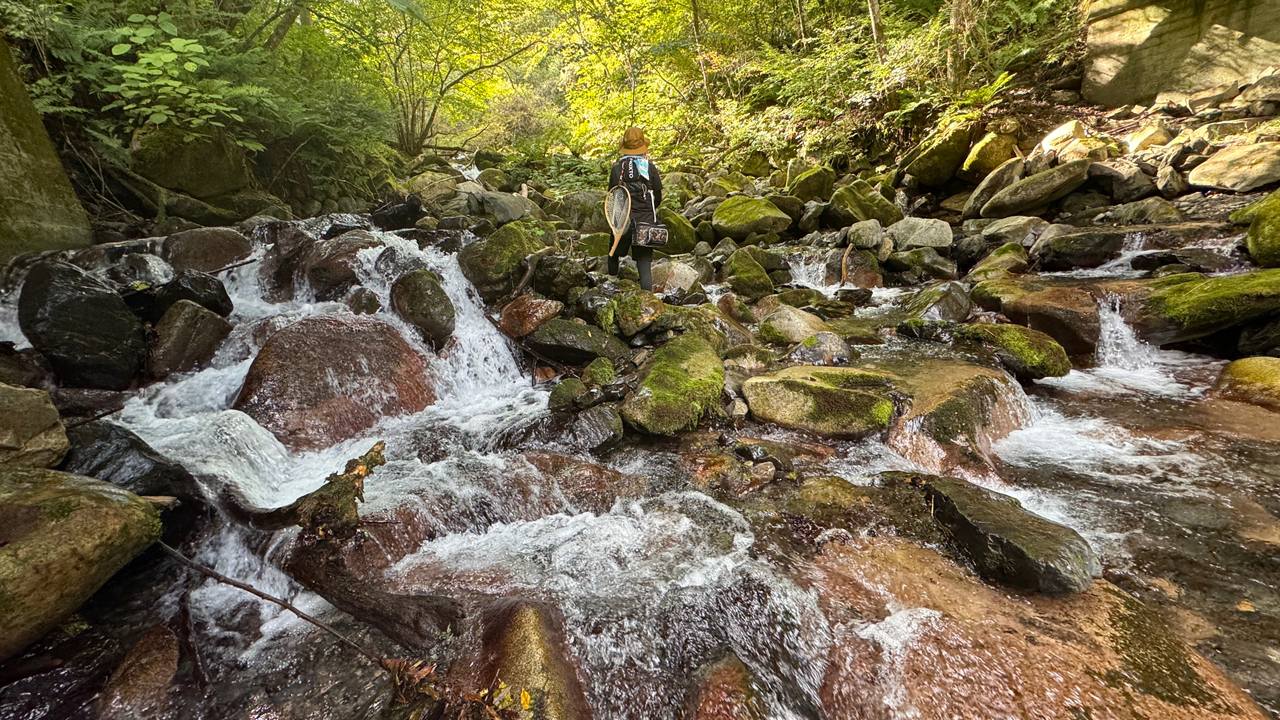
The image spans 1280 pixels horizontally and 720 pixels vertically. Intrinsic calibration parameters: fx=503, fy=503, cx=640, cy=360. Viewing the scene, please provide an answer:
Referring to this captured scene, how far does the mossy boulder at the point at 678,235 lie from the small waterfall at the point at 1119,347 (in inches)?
289

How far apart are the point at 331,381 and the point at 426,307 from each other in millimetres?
1339

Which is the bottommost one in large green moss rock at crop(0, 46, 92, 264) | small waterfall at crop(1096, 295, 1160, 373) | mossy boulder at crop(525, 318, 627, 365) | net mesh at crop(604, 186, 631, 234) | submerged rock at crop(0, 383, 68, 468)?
small waterfall at crop(1096, 295, 1160, 373)

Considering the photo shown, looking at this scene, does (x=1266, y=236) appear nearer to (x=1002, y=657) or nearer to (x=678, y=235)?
(x=1002, y=657)

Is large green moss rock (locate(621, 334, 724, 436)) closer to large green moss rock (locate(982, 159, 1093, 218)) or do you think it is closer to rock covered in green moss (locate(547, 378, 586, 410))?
rock covered in green moss (locate(547, 378, 586, 410))

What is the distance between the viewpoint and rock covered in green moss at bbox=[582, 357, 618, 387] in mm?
5137

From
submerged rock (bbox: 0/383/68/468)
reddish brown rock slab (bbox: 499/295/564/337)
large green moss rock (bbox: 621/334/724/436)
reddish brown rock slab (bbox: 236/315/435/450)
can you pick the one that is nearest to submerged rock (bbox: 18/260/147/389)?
reddish brown rock slab (bbox: 236/315/435/450)

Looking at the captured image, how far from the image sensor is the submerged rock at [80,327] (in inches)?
170

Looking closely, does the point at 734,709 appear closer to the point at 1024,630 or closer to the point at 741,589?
the point at 741,589

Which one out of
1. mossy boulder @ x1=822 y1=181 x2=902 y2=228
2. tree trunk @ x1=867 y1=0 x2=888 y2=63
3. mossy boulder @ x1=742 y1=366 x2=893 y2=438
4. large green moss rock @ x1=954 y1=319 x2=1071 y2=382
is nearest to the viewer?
mossy boulder @ x1=742 y1=366 x2=893 y2=438

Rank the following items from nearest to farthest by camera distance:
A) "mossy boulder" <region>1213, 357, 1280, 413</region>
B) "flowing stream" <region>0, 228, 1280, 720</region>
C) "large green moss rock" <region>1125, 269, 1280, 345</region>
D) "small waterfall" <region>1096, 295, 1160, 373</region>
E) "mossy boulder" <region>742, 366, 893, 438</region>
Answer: "flowing stream" <region>0, 228, 1280, 720</region> → "mossy boulder" <region>742, 366, 893, 438</region> → "mossy boulder" <region>1213, 357, 1280, 413</region> → "large green moss rock" <region>1125, 269, 1280, 345</region> → "small waterfall" <region>1096, 295, 1160, 373</region>

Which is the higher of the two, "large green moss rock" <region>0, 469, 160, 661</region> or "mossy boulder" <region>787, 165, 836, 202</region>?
"mossy boulder" <region>787, 165, 836, 202</region>

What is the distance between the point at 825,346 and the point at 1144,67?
42.3 ft

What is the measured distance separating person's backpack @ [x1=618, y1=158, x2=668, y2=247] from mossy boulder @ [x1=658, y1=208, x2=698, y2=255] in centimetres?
443

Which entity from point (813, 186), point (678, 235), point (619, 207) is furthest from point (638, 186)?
point (813, 186)
